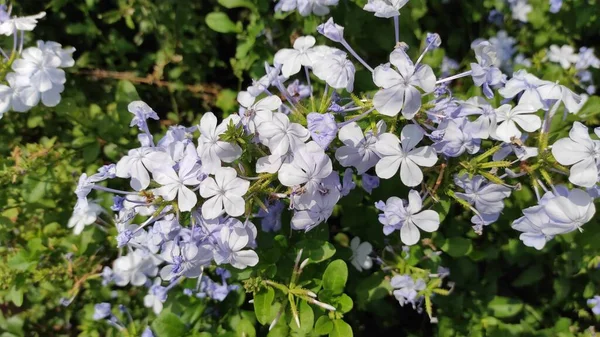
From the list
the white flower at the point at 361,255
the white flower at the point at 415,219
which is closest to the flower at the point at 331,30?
the white flower at the point at 415,219

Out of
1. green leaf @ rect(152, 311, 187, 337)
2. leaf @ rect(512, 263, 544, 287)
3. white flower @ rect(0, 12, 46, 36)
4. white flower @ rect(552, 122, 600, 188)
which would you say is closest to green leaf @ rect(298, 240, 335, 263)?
green leaf @ rect(152, 311, 187, 337)

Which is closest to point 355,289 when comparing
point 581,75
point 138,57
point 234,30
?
point 234,30

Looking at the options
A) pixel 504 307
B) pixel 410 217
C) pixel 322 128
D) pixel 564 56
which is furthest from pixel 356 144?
pixel 564 56

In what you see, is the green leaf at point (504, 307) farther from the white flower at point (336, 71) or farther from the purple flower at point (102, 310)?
the purple flower at point (102, 310)

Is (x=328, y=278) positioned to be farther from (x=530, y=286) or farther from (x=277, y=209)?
(x=530, y=286)

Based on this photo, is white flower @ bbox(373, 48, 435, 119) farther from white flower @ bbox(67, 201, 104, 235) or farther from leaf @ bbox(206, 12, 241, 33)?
white flower @ bbox(67, 201, 104, 235)

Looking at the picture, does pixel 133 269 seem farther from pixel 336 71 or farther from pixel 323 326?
pixel 336 71

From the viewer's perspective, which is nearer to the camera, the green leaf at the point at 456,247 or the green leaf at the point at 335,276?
the green leaf at the point at 335,276
